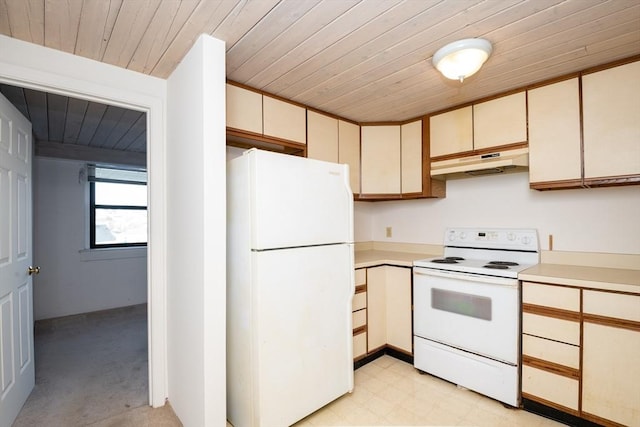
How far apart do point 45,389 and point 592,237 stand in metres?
4.16

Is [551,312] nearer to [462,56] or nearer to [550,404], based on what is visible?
[550,404]

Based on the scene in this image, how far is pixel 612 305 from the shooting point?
168 centimetres

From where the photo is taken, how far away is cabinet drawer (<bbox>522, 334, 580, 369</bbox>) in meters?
1.79

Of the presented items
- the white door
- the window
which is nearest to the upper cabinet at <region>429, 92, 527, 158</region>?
the white door

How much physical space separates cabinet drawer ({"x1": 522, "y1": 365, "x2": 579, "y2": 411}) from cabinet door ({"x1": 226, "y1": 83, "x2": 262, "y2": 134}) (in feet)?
7.94

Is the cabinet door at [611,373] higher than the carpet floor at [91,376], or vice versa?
the cabinet door at [611,373]

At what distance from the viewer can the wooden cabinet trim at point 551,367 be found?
179 cm

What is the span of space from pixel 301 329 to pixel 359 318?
0.80 metres

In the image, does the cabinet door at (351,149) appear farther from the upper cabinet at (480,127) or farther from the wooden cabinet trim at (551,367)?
the wooden cabinet trim at (551,367)

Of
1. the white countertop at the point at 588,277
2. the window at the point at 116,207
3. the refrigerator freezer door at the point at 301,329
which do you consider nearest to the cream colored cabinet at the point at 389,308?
the refrigerator freezer door at the point at 301,329

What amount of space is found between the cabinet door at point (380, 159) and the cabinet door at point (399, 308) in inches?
31.8

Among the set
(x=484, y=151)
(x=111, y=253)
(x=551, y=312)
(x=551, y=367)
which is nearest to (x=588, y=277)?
(x=551, y=312)

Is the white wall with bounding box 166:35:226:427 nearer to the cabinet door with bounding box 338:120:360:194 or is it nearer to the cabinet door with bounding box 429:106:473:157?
the cabinet door with bounding box 338:120:360:194

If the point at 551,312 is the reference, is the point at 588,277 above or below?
above
